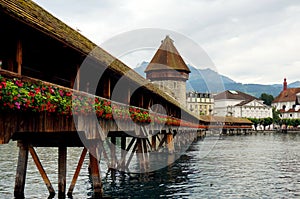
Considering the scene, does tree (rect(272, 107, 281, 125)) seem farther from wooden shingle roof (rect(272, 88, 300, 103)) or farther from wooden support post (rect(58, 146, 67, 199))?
wooden support post (rect(58, 146, 67, 199))

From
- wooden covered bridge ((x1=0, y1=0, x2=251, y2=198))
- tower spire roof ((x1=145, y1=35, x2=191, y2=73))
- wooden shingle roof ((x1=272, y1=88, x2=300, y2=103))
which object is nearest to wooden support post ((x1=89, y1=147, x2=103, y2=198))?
wooden covered bridge ((x1=0, y1=0, x2=251, y2=198))

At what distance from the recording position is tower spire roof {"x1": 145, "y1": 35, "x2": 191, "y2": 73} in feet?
195

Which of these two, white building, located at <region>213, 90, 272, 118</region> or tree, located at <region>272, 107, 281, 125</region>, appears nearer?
tree, located at <region>272, 107, 281, 125</region>

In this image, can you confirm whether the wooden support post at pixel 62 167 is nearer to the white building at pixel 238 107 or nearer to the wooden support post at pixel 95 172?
the wooden support post at pixel 95 172

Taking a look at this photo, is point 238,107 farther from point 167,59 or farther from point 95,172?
point 95,172

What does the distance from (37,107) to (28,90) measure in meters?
0.42

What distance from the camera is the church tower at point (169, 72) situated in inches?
2270

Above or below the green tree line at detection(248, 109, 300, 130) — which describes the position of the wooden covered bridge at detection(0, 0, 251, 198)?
below

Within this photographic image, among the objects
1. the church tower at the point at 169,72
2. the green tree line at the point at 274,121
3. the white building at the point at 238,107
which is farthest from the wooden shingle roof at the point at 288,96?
the church tower at the point at 169,72

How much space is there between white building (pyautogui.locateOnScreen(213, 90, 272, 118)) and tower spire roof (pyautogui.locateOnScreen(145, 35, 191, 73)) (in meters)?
59.2

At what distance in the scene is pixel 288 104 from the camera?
5271 inches

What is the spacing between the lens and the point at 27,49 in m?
10.3

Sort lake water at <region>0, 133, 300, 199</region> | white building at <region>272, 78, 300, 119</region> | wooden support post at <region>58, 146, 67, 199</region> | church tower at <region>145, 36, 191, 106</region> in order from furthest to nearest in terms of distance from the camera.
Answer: white building at <region>272, 78, 300, 119</region>
church tower at <region>145, 36, 191, 106</region>
lake water at <region>0, 133, 300, 199</region>
wooden support post at <region>58, 146, 67, 199</region>

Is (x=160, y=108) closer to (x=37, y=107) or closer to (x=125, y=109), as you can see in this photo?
(x=125, y=109)
